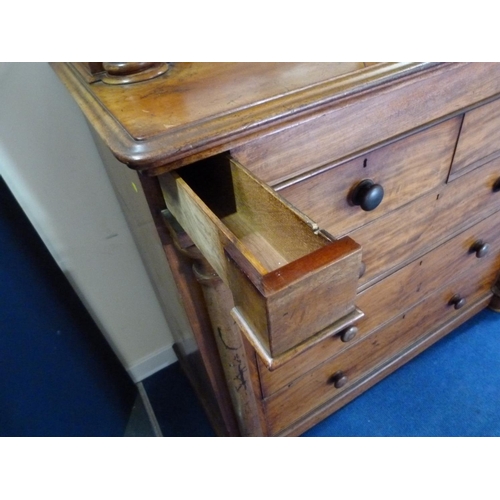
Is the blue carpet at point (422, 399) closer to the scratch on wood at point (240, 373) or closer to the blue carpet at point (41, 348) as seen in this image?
the blue carpet at point (41, 348)

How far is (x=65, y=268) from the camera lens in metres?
0.85

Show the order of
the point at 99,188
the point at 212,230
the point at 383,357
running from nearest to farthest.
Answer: the point at 212,230 → the point at 99,188 → the point at 383,357

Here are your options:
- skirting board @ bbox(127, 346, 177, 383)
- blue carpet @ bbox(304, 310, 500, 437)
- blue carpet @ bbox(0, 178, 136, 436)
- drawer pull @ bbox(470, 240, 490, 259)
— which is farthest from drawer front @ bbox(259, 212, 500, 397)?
skirting board @ bbox(127, 346, 177, 383)

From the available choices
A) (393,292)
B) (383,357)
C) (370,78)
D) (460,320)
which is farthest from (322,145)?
(460,320)

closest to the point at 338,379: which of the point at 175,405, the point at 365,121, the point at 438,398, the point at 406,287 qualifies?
the point at 406,287

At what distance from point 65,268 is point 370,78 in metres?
0.72

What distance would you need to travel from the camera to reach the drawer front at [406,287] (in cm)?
75

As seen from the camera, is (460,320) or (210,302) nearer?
(210,302)

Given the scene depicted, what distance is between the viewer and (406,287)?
2.80 feet

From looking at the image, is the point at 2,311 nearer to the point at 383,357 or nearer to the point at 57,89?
the point at 57,89

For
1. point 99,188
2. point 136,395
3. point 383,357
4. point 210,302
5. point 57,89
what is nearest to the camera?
point 210,302

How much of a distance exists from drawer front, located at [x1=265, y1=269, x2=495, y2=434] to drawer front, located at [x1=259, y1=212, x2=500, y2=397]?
0.03 meters

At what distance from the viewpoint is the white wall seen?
2.23ft

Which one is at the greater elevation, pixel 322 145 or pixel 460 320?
pixel 322 145
